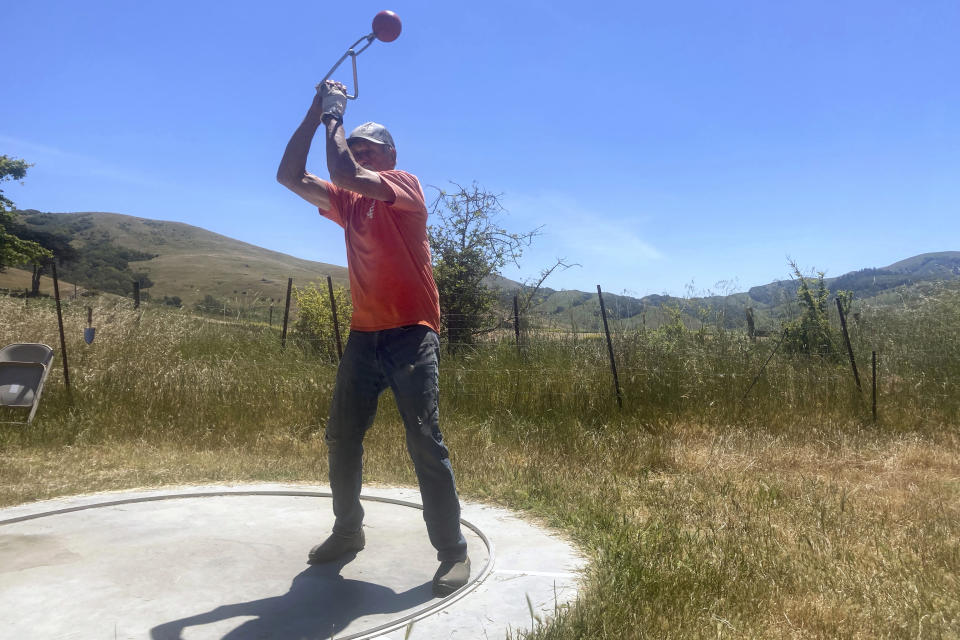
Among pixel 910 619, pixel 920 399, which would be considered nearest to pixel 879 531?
pixel 910 619

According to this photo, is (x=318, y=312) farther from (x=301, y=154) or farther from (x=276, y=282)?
(x=276, y=282)

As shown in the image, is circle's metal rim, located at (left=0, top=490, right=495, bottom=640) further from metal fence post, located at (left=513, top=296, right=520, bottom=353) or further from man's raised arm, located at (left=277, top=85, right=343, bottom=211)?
metal fence post, located at (left=513, top=296, right=520, bottom=353)

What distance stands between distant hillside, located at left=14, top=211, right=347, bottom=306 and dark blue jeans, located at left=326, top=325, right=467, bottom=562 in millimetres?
80945

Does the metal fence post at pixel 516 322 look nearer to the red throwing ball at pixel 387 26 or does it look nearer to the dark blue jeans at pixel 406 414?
the dark blue jeans at pixel 406 414

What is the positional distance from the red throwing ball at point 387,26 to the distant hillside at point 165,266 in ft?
266

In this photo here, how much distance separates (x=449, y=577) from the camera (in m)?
2.85

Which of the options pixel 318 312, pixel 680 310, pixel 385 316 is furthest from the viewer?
pixel 318 312

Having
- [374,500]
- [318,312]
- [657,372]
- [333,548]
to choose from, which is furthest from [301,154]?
[318,312]

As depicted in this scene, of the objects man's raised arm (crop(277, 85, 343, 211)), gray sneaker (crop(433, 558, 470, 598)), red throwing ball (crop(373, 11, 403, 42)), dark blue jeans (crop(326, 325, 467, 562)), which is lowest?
gray sneaker (crop(433, 558, 470, 598))

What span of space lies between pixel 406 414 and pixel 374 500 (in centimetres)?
165

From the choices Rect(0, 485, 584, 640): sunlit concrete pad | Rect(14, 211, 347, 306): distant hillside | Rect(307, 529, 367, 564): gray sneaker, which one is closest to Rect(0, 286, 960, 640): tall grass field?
Rect(0, 485, 584, 640): sunlit concrete pad

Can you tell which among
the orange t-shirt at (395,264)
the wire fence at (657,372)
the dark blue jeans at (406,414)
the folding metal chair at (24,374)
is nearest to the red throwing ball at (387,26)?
the orange t-shirt at (395,264)

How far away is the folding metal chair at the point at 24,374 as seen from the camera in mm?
6992

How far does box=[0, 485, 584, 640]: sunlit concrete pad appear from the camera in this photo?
252 centimetres
